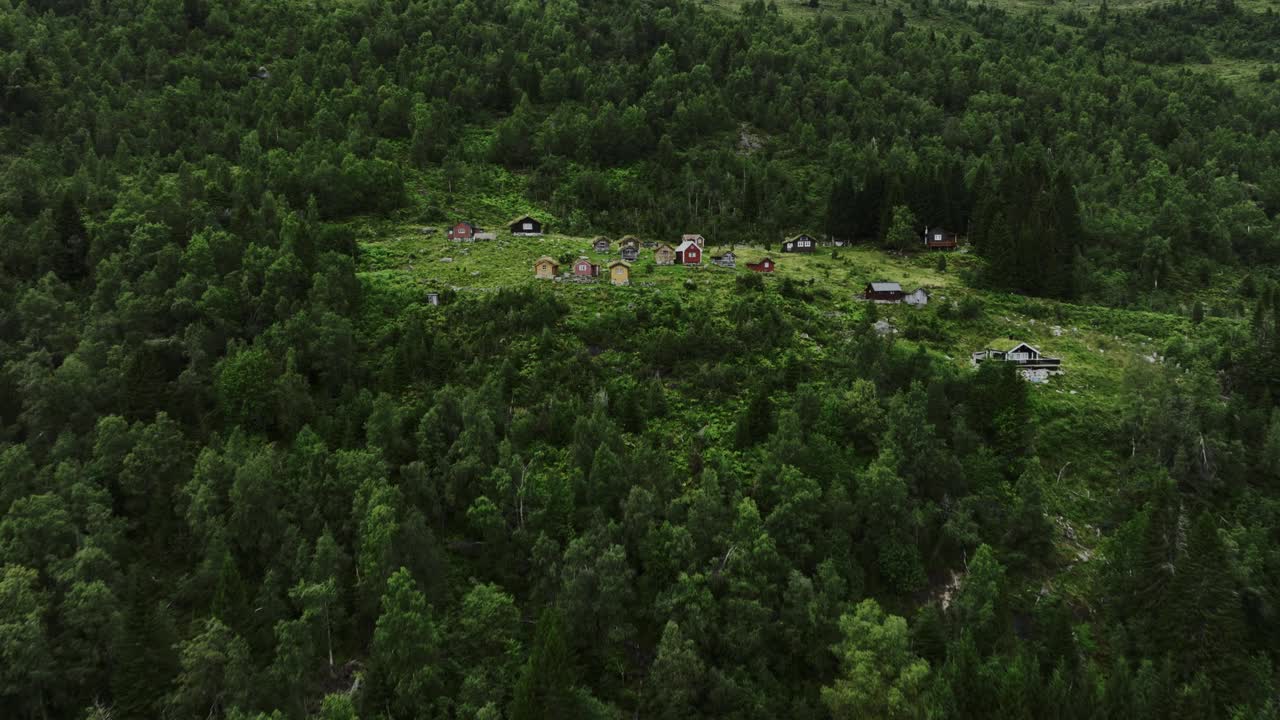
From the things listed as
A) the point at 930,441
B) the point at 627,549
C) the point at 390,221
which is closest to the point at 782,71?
the point at 390,221

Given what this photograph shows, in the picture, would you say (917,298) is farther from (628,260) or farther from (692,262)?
(628,260)

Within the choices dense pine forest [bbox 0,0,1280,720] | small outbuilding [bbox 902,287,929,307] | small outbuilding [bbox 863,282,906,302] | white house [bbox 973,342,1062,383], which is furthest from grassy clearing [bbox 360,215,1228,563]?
small outbuilding [bbox 863,282,906,302]

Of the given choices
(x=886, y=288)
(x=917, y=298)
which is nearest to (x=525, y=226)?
(x=886, y=288)

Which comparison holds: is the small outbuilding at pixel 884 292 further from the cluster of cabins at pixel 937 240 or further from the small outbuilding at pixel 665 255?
the small outbuilding at pixel 665 255

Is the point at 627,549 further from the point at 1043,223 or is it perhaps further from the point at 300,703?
the point at 1043,223

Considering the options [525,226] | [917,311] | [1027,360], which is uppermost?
[525,226]

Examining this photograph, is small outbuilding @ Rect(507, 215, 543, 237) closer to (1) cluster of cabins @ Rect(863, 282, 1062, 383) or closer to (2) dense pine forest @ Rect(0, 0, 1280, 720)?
(2) dense pine forest @ Rect(0, 0, 1280, 720)
